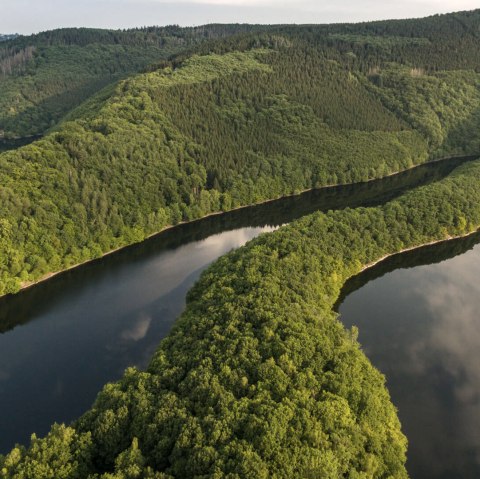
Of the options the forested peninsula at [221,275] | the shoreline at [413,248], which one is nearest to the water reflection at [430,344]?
the shoreline at [413,248]

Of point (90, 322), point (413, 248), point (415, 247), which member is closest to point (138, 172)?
point (90, 322)

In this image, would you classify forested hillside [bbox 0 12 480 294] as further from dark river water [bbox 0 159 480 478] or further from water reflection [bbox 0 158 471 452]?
dark river water [bbox 0 159 480 478]

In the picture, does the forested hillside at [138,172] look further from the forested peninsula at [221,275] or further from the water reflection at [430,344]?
the water reflection at [430,344]

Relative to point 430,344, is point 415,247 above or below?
above

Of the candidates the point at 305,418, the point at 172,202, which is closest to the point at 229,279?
the point at 305,418

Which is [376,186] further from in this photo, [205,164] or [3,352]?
[3,352]

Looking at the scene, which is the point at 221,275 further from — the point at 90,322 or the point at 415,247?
the point at 415,247
